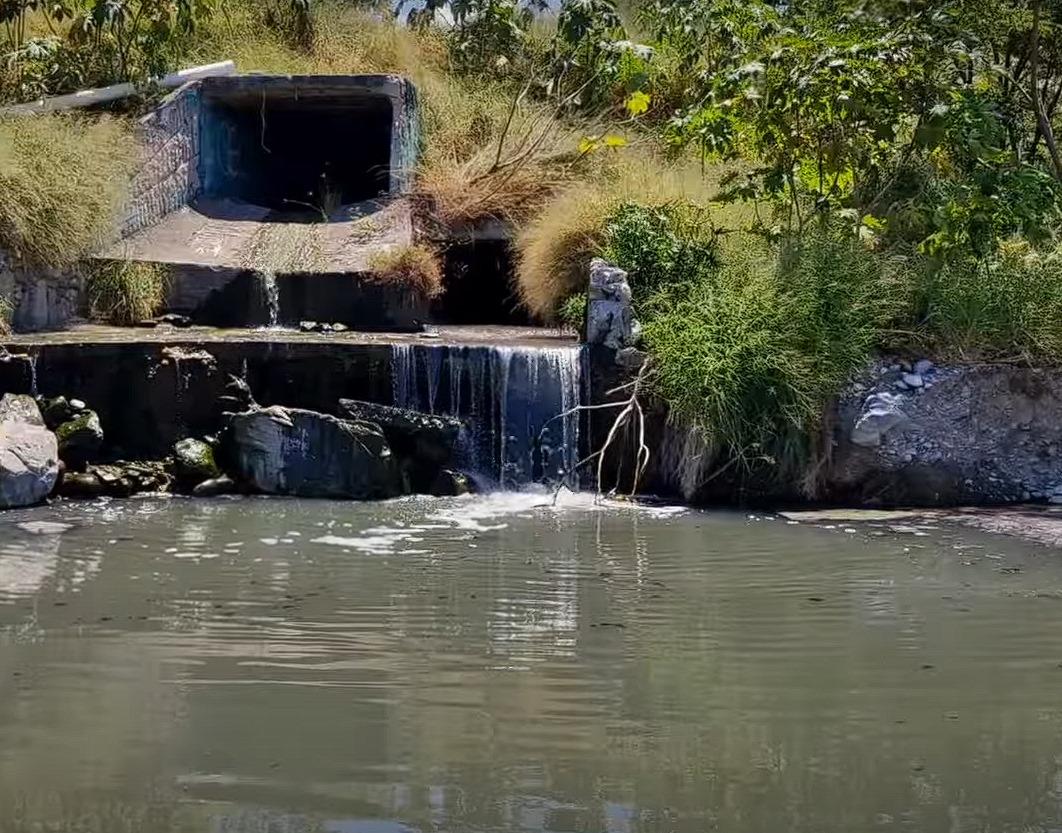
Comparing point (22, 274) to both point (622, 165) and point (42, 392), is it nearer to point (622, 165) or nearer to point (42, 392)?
point (42, 392)

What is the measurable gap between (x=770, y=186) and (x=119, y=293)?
581 centimetres

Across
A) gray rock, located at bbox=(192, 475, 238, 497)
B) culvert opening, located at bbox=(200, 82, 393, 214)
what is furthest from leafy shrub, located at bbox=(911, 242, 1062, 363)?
culvert opening, located at bbox=(200, 82, 393, 214)

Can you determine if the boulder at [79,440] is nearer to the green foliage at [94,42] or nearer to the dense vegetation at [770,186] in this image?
the dense vegetation at [770,186]

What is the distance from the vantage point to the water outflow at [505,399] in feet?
35.2

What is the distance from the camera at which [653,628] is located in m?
6.17

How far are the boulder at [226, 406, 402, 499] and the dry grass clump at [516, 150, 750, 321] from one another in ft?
10.2

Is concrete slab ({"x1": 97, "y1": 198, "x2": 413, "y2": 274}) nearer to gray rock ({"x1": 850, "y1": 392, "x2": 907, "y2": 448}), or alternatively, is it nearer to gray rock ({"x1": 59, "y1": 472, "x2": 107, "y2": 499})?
gray rock ({"x1": 59, "y1": 472, "x2": 107, "y2": 499})

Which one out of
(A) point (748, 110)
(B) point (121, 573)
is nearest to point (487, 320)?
(A) point (748, 110)

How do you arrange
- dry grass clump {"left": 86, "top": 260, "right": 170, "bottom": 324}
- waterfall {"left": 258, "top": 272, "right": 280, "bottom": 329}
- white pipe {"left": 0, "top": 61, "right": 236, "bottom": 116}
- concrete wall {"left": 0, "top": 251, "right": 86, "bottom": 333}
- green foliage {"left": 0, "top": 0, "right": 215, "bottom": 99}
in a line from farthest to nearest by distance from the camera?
green foliage {"left": 0, "top": 0, "right": 215, "bottom": 99} < white pipe {"left": 0, "top": 61, "right": 236, "bottom": 116} < waterfall {"left": 258, "top": 272, "right": 280, "bottom": 329} < dry grass clump {"left": 86, "top": 260, "right": 170, "bottom": 324} < concrete wall {"left": 0, "top": 251, "right": 86, "bottom": 333}

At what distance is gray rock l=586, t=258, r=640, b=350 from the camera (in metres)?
10.8

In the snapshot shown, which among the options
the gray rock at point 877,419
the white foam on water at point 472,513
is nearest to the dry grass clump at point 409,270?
the white foam on water at point 472,513

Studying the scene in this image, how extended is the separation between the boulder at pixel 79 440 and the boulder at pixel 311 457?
0.98m

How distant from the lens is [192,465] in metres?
10.2

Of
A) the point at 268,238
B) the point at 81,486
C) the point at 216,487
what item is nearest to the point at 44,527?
the point at 81,486
